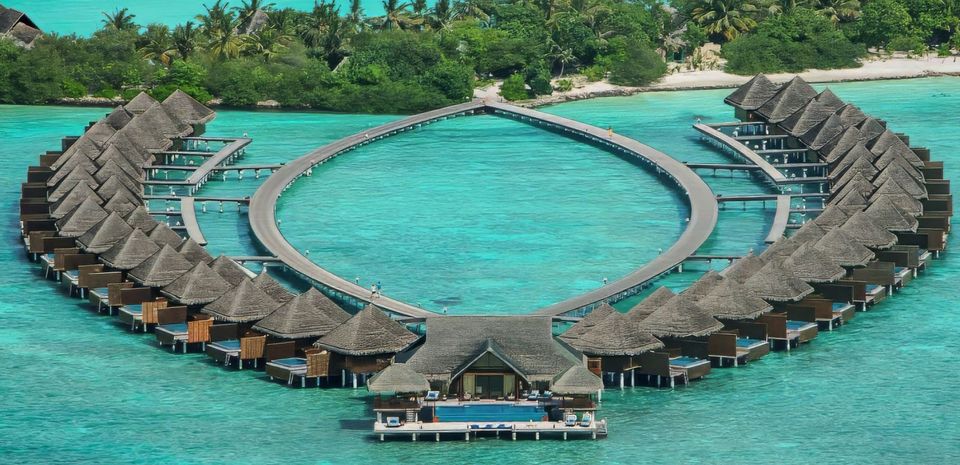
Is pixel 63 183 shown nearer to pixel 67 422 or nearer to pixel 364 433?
pixel 67 422

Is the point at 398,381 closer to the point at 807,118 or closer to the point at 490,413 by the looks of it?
the point at 490,413

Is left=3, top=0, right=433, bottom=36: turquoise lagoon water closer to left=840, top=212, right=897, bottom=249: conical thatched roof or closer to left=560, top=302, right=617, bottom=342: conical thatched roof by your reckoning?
left=840, top=212, right=897, bottom=249: conical thatched roof

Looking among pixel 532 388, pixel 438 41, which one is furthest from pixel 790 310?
pixel 438 41

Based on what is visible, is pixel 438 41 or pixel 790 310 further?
pixel 438 41

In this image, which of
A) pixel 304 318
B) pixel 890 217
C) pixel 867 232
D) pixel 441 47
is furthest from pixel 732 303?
pixel 441 47

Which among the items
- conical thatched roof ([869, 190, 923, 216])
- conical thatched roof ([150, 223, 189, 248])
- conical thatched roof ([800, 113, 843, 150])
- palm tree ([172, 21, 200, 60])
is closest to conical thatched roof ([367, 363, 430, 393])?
conical thatched roof ([150, 223, 189, 248])

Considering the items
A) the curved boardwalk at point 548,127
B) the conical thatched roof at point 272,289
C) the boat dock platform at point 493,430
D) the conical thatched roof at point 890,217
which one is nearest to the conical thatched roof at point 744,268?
the curved boardwalk at point 548,127
